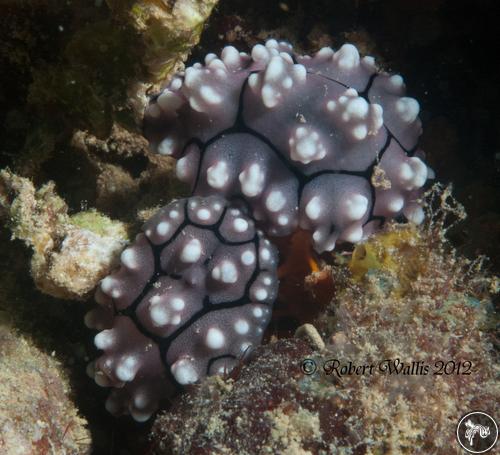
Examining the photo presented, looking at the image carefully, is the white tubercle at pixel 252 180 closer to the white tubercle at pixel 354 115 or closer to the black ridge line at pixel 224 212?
the black ridge line at pixel 224 212

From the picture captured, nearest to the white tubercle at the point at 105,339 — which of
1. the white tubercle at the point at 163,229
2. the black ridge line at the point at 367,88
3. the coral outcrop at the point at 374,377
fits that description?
the coral outcrop at the point at 374,377

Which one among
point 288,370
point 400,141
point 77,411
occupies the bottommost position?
point 77,411

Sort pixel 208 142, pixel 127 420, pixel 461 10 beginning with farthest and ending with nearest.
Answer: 1. pixel 461 10
2. pixel 127 420
3. pixel 208 142

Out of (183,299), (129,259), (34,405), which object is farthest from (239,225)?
(34,405)

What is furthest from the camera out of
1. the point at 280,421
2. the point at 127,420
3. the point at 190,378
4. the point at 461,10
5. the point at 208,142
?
the point at 461,10

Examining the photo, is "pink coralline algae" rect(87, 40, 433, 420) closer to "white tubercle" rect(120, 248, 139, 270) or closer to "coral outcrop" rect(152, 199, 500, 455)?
"white tubercle" rect(120, 248, 139, 270)

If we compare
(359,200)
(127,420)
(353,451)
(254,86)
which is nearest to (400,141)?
(359,200)

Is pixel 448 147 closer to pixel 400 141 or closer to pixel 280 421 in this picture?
pixel 400 141
